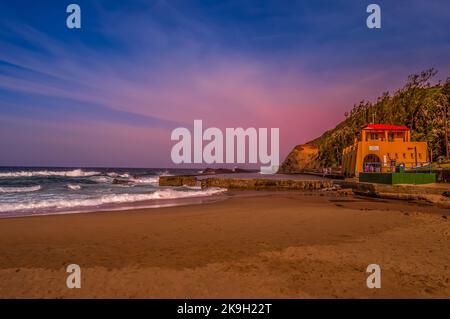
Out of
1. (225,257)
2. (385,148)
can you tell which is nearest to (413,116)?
(385,148)

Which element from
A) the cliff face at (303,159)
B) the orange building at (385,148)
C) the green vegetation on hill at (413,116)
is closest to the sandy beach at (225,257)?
the orange building at (385,148)

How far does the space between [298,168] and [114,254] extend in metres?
111

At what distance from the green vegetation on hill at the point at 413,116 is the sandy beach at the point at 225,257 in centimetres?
5329

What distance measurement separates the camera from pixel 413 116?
75688mm

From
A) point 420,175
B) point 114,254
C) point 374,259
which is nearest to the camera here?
point 374,259

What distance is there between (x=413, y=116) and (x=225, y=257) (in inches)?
3285

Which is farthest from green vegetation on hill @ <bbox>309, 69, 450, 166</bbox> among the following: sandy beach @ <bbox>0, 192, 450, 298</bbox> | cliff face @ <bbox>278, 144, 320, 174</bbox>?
sandy beach @ <bbox>0, 192, 450, 298</bbox>

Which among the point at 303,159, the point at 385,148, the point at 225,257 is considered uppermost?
the point at 385,148

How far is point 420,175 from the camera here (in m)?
24.2

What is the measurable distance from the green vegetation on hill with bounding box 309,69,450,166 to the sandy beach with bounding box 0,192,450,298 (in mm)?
53295

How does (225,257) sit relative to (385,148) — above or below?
below

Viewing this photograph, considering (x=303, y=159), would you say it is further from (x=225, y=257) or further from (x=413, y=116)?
(x=225, y=257)
